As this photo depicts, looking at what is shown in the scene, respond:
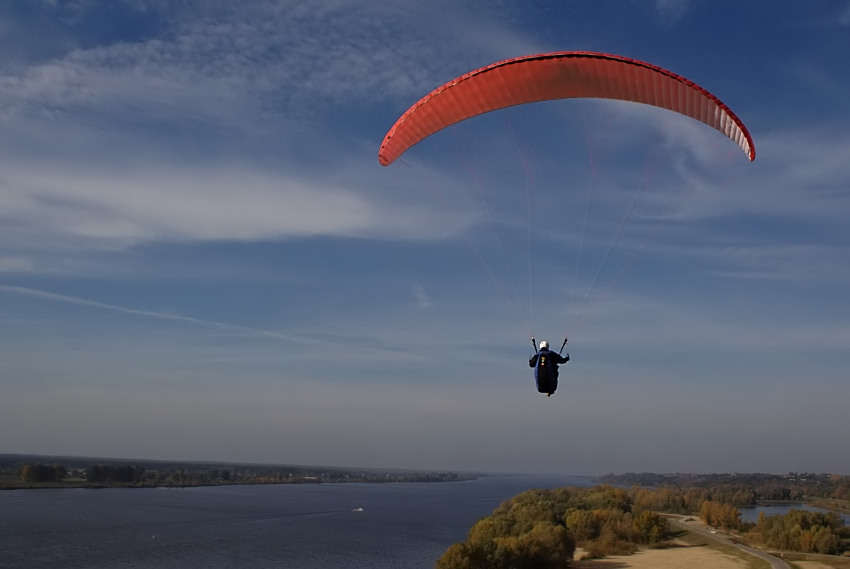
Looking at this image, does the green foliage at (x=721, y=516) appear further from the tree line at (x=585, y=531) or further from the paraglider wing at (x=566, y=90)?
the paraglider wing at (x=566, y=90)

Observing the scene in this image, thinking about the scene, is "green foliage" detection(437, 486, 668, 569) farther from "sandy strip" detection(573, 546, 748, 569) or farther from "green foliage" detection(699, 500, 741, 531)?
"green foliage" detection(699, 500, 741, 531)

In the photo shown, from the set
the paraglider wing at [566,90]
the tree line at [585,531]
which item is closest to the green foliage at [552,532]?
the tree line at [585,531]

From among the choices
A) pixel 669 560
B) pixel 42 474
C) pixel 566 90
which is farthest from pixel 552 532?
pixel 42 474

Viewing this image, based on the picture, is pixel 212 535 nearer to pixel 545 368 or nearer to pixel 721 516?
pixel 721 516

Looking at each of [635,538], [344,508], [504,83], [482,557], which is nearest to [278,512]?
[344,508]

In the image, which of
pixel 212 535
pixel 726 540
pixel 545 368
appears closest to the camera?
pixel 545 368
